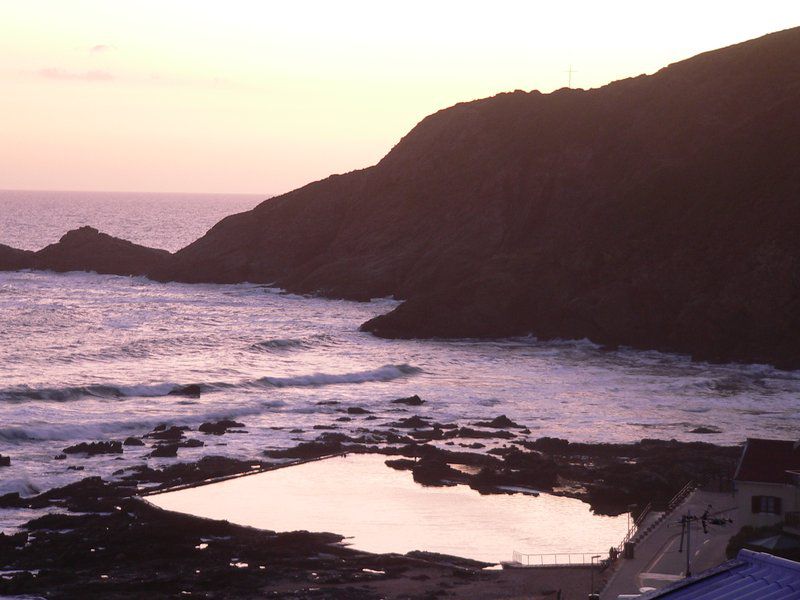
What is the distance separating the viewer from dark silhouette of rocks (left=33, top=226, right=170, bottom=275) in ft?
425

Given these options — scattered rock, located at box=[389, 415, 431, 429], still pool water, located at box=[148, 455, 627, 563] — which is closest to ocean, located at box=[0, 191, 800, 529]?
scattered rock, located at box=[389, 415, 431, 429]

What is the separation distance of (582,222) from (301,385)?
3767 cm

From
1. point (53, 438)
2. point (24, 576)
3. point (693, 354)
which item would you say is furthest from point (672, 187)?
point (24, 576)

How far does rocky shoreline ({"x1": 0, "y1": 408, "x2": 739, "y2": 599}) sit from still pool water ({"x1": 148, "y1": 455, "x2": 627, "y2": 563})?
85 centimetres

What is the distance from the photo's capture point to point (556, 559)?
31.5 metres

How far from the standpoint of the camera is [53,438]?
47.3 meters

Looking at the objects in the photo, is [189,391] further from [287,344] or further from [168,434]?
[287,344]

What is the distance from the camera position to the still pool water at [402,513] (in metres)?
33.0

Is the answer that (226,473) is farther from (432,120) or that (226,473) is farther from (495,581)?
(432,120)

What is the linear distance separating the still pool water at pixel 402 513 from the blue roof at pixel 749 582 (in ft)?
→ 69.3

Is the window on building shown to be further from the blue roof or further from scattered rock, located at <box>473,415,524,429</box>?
the blue roof

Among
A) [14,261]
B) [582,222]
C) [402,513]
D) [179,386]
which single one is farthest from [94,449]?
[14,261]

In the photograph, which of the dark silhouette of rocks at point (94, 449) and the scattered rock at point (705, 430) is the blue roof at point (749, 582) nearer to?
the dark silhouette of rocks at point (94, 449)

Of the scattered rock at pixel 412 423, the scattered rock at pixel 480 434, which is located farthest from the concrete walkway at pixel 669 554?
the scattered rock at pixel 412 423
